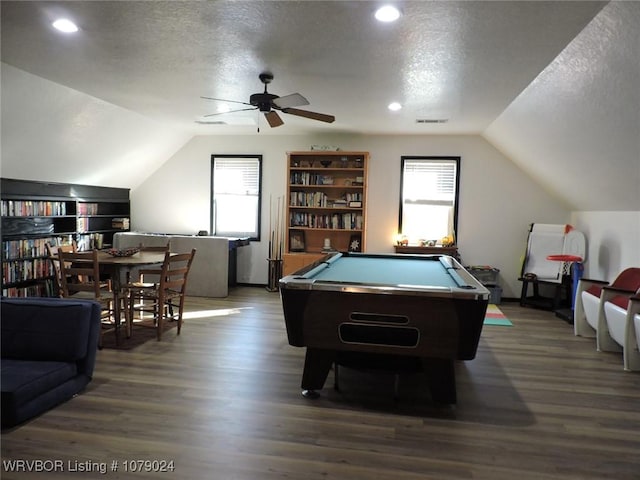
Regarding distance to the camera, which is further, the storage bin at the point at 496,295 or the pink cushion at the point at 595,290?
the storage bin at the point at 496,295

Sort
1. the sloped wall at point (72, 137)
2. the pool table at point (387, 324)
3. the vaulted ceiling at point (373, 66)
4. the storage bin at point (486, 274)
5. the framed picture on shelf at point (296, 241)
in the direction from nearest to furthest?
the pool table at point (387, 324) < the vaulted ceiling at point (373, 66) < the sloped wall at point (72, 137) < the storage bin at point (486, 274) < the framed picture on shelf at point (296, 241)

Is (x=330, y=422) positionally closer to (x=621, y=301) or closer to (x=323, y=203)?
(x=621, y=301)

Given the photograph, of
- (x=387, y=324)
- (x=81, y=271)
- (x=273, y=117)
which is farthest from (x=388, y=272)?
(x=81, y=271)

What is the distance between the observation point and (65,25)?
2951mm

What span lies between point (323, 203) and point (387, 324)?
4.24 m

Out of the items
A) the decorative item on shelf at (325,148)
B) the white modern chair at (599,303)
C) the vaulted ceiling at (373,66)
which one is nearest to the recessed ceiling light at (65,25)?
the vaulted ceiling at (373,66)

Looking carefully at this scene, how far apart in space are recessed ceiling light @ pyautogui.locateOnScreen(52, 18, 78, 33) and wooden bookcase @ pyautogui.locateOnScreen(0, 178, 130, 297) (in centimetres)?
289

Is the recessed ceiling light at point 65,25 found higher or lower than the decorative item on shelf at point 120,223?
higher

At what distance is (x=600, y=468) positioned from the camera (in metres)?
2.20

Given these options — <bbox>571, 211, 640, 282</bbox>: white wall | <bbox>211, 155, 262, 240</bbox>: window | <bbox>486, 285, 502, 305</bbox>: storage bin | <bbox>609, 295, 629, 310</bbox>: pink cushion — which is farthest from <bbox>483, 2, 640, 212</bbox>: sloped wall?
<bbox>211, 155, 262, 240</bbox>: window

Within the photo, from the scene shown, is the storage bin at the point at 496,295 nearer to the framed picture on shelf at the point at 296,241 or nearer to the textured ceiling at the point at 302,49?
the textured ceiling at the point at 302,49

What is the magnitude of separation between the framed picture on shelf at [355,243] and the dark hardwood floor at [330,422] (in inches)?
117

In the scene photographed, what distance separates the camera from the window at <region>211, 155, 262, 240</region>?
284 inches

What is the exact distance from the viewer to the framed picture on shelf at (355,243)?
6723 mm
